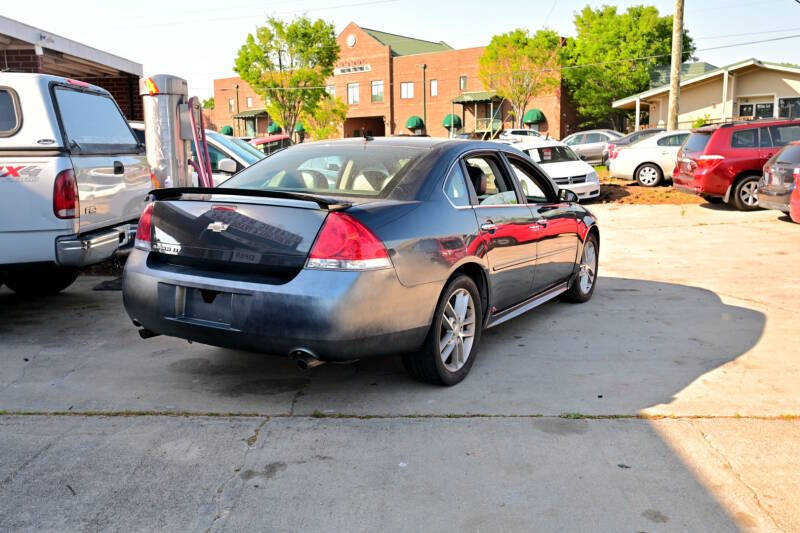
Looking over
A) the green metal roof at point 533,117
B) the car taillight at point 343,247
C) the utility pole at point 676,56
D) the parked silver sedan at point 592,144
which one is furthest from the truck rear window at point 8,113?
the green metal roof at point 533,117

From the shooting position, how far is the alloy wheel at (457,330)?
4.75 meters

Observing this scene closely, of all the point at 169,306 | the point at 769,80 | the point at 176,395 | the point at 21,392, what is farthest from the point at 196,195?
the point at 769,80

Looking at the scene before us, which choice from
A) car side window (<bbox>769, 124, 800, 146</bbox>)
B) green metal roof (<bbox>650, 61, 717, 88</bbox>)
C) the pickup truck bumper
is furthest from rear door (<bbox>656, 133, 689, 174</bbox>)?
green metal roof (<bbox>650, 61, 717, 88</bbox>)

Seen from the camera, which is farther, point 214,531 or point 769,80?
point 769,80

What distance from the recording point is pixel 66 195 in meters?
5.88

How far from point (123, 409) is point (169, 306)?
2.11 ft

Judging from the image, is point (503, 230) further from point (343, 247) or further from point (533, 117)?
point (533, 117)

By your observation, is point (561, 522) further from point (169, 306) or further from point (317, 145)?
point (317, 145)

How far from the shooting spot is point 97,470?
3529mm

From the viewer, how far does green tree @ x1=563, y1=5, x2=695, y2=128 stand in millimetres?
50656

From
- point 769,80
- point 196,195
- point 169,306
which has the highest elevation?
point 769,80

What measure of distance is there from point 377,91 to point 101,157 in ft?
195

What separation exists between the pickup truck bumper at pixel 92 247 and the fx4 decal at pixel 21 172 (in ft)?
1.69

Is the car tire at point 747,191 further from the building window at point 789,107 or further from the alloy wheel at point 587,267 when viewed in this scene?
the building window at point 789,107
